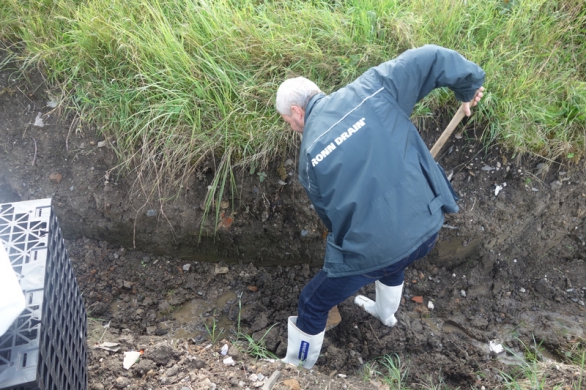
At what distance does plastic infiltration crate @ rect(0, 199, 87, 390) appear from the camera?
1253 mm

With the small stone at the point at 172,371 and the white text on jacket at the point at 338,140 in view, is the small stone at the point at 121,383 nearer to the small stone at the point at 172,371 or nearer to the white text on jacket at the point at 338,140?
the small stone at the point at 172,371

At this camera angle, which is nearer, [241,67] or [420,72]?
[420,72]

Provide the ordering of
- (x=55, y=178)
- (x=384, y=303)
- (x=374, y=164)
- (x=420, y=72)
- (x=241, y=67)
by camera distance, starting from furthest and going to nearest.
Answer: (x=55, y=178) → (x=241, y=67) → (x=384, y=303) → (x=420, y=72) → (x=374, y=164)

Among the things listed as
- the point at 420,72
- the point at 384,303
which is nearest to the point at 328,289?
the point at 384,303

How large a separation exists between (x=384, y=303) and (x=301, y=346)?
1.87 ft

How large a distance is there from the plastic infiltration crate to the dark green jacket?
1.08m

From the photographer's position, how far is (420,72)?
6.82 feet

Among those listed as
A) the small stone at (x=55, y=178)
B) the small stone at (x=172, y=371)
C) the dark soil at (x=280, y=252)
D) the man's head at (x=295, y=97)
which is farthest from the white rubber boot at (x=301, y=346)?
the small stone at (x=55, y=178)

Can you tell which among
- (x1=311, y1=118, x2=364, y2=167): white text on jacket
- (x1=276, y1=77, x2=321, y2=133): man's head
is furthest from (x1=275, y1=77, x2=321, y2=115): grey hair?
(x1=311, y1=118, x2=364, y2=167): white text on jacket

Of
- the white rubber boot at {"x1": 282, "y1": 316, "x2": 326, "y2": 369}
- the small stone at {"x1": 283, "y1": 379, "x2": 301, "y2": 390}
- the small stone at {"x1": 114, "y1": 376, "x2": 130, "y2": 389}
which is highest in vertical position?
the small stone at {"x1": 283, "y1": 379, "x2": 301, "y2": 390}

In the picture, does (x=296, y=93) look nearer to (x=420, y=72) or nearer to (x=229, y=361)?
(x=420, y=72)

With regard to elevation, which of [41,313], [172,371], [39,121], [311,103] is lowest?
[172,371]

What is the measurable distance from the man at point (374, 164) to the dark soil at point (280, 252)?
785 mm

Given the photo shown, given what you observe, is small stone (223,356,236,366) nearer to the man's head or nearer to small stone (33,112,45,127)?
the man's head
